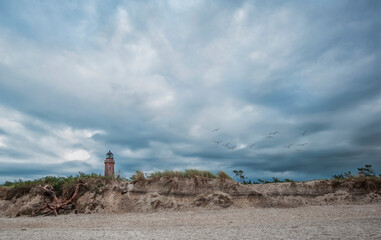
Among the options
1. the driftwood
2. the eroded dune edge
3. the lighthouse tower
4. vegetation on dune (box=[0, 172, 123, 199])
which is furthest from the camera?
the lighthouse tower

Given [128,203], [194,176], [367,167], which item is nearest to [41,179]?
[128,203]

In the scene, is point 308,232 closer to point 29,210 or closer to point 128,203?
point 128,203

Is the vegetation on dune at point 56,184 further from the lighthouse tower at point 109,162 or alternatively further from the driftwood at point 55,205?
the lighthouse tower at point 109,162

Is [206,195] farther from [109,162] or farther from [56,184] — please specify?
[109,162]

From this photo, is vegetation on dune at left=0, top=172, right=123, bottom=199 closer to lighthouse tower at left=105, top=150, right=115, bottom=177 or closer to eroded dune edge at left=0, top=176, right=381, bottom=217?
eroded dune edge at left=0, top=176, right=381, bottom=217

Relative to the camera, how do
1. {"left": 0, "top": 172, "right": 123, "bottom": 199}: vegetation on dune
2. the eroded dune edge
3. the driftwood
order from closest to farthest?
the eroded dune edge < the driftwood < {"left": 0, "top": 172, "right": 123, "bottom": 199}: vegetation on dune

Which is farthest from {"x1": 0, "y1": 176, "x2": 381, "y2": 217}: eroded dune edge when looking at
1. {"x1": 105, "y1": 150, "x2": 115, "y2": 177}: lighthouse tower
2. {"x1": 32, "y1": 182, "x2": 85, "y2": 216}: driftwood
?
{"x1": 105, "y1": 150, "x2": 115, "y2": 177}: lighthouse tower

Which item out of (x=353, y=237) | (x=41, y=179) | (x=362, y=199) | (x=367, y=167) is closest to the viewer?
(x=353, y=237)

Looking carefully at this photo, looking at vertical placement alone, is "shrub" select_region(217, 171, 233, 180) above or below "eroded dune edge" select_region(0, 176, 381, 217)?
above

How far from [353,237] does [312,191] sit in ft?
30.4

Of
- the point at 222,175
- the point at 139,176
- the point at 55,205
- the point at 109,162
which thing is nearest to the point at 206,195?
the point at 222,175

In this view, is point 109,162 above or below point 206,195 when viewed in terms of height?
above

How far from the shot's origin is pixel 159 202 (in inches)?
597

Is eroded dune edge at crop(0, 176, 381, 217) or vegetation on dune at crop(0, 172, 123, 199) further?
vegetation on dune at crop(0, 172, 123, 199)
